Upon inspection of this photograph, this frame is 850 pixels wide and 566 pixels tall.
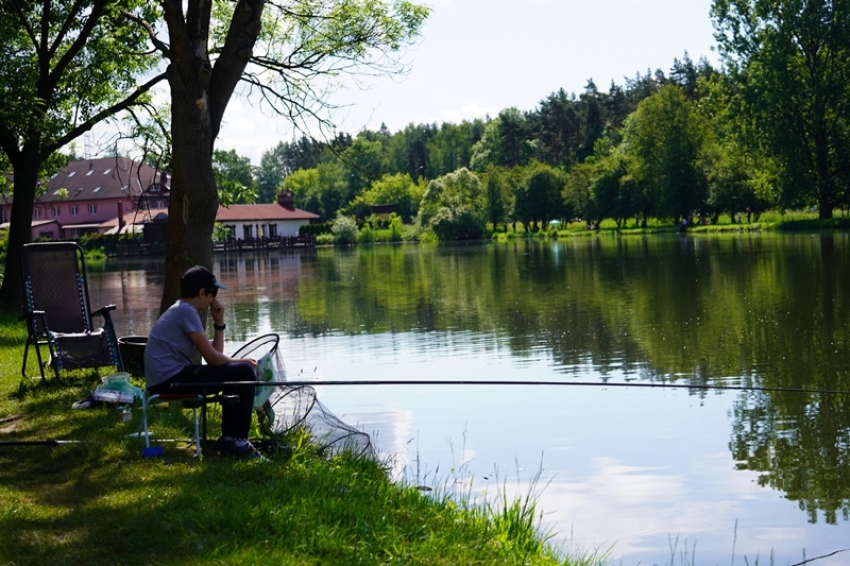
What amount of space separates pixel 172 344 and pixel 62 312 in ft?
12.9

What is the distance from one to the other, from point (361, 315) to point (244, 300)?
7.95m

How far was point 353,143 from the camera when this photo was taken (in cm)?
1272

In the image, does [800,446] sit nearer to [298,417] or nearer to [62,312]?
[298,417]

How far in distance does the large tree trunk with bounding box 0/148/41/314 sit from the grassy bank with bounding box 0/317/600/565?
1242cm

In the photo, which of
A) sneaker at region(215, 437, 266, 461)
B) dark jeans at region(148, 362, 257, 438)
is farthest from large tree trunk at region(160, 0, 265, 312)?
sneaker at region(215, 437, 266, 461)

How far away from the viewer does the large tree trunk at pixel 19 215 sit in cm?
1873

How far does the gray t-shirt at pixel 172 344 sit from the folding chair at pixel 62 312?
9.96 feet

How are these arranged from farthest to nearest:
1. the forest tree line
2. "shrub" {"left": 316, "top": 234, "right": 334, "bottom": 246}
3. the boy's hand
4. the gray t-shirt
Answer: "shrub" {"left": 316, "top": 234, "right": 334, "bottom": 246} < the forest tree line < the boy's hand < the gray t-shirt

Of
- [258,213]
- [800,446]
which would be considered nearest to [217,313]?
[800,446]

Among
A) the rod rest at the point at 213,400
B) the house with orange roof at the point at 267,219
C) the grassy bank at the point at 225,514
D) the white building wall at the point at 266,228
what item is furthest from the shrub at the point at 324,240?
the rod rest at the point at 213,400

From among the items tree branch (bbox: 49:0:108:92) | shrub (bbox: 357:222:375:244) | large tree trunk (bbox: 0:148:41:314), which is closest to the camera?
tree branch (bbox: 49:0:108:92)

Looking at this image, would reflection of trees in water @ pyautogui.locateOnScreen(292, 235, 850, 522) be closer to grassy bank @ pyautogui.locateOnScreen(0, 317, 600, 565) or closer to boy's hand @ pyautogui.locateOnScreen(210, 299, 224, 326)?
grassy bank @ pyautogui.locateOnScreen(0, 317, 600, 565)

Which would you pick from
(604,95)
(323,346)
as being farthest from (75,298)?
(604,95)

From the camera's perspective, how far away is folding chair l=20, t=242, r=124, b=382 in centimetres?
963
